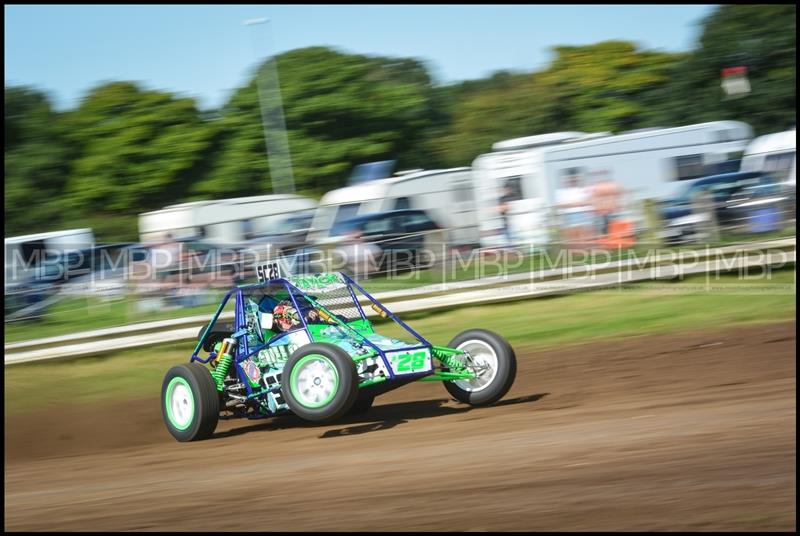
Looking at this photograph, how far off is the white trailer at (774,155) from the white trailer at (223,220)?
9075 mm

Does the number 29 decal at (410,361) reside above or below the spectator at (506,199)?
below

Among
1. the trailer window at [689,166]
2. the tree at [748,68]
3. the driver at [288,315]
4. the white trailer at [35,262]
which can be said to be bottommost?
the driver at [288,315]

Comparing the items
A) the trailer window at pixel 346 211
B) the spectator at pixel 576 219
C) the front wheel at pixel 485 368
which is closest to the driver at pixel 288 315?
the front wheel at pixel 485 368

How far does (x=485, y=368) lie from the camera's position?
8.57 meters

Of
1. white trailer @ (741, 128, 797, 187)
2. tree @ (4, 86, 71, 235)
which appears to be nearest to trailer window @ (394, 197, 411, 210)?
white trailer @ (741, 128, 797, 187)

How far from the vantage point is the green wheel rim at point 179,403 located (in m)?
8.60

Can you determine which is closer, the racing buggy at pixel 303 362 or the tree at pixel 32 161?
the racing buggy at pixel 303 362

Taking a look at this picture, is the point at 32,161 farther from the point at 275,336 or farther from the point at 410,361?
the point at 410,361

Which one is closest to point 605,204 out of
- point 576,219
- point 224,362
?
point 576,219

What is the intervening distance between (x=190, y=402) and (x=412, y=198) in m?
12.2

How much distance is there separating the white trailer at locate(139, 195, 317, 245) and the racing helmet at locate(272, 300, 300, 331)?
12.1 meters

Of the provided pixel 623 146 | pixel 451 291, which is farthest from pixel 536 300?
pixel 623 146

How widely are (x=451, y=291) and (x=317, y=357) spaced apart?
6474 mm

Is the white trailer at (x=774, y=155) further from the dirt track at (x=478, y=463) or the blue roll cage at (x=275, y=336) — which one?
the blue roll cage at (x=275, y=336)
